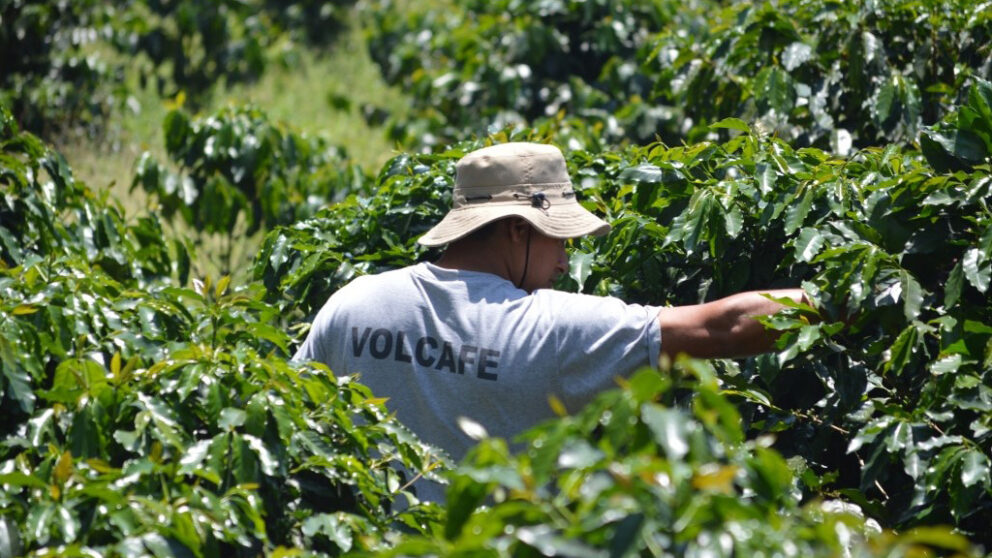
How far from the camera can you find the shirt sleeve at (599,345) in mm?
2799

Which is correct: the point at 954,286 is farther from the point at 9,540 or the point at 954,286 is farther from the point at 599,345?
the point at 9,540

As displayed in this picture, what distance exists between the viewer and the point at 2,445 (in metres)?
2.55

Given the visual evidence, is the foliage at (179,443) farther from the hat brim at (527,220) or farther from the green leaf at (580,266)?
the green leaf at (580,266)

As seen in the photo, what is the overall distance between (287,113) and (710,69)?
574cm

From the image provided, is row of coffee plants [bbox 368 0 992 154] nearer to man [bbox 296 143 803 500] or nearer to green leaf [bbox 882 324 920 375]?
man [bbox 296 143 803 500]

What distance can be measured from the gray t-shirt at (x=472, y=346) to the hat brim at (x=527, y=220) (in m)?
0.09

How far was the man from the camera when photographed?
282 centimetres

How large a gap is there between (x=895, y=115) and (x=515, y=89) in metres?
2.83

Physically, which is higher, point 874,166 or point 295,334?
point 874,166

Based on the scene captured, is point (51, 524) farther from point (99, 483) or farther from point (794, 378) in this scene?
point (794, 378)

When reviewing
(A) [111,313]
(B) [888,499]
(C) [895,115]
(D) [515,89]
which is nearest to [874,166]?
(B) [888,499]

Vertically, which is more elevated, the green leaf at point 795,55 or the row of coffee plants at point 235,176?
the green leaf at point 795,55

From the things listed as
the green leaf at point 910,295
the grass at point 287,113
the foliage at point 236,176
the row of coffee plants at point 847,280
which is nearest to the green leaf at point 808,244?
the row of coffee plants at point 847,280

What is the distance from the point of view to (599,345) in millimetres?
2803
